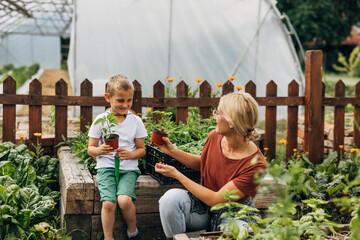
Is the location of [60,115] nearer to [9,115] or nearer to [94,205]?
[9,115]

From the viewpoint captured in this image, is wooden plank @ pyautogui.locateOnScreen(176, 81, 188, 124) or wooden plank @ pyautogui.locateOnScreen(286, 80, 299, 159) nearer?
wooden plank @ pyautogui.locateOnScreen(176, 81, 188, 124)

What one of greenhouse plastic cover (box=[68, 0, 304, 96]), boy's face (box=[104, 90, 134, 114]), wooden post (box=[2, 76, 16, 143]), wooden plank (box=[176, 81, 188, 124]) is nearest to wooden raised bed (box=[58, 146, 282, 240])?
boy's face (box=[104, 90, 134, 114])

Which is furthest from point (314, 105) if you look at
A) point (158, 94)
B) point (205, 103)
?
point (158, 94)

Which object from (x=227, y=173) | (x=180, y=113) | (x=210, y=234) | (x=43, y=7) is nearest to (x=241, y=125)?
(x=227, y=173)

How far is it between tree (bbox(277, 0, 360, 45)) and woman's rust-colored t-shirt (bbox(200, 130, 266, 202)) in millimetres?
26901

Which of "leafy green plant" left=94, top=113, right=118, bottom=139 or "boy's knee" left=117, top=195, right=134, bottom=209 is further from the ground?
"leafy green plant" left=94, top=113, right=118, bottom=139

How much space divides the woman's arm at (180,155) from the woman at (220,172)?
12 centimetres

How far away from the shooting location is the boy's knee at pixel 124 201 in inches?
105

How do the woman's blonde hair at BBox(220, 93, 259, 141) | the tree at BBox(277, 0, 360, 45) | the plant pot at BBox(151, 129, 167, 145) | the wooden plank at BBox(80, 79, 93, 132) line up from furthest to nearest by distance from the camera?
the tree at BBox(277, 0, 360, 45), the wooden plank at BBox(80, 79, 93, 132), the plant pot at BBox(151, 129, 167, 145), the woman's blonde hair at BBox(220, 93, 259, 141)

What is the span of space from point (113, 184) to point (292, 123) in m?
2.59

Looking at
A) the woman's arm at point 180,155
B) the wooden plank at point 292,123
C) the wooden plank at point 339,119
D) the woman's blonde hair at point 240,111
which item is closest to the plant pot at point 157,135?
the woman's arm at point 180,155

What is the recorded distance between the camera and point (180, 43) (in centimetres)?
A: 783

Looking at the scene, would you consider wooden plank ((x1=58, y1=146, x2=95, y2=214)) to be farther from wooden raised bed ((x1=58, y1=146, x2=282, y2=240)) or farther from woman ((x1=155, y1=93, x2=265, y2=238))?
woman ((x1=155, y1=93, x2=265, y2=238))

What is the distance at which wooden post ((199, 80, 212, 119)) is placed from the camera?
4.40 metres
